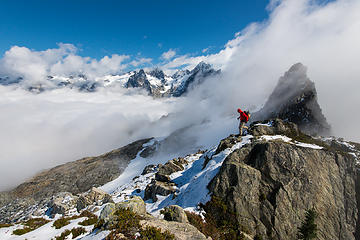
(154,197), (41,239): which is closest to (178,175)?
(154,197)

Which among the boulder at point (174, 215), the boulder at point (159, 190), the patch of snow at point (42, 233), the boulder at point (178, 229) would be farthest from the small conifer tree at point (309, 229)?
the patch of snow at point (42, 233)

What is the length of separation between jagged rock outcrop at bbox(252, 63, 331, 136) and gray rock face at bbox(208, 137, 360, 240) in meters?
71.6

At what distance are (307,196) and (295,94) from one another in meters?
88.9

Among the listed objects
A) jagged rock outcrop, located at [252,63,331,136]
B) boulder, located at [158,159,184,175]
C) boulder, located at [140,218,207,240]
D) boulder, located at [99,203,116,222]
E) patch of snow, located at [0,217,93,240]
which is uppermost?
jagged rock outcrop, located at [252,63,331,136]

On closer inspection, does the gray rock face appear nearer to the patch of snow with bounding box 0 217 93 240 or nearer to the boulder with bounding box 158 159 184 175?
the patch of snow with bounding box 0 217 93 240

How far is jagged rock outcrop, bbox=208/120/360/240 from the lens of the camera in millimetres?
16953

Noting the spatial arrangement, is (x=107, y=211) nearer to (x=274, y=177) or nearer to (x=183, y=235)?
(x=183, y=235)

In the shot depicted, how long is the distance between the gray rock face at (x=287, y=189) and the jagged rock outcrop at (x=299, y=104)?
71648mm

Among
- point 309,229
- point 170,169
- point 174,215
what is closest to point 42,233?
point 174,215

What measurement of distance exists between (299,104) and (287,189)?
277 ft

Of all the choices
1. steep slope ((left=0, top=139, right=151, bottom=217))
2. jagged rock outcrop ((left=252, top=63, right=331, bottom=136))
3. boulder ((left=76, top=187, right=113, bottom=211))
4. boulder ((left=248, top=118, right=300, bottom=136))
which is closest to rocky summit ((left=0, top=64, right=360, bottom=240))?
boulder ((left=248, top=118, right=300, bottom=136))

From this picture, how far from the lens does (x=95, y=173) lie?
11212cm

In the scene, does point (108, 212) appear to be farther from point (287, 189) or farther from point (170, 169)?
point (170, 169)

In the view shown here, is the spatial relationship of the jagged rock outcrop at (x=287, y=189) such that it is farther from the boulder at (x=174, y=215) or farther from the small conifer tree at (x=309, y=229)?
the boulder at (x=174, y=215)
